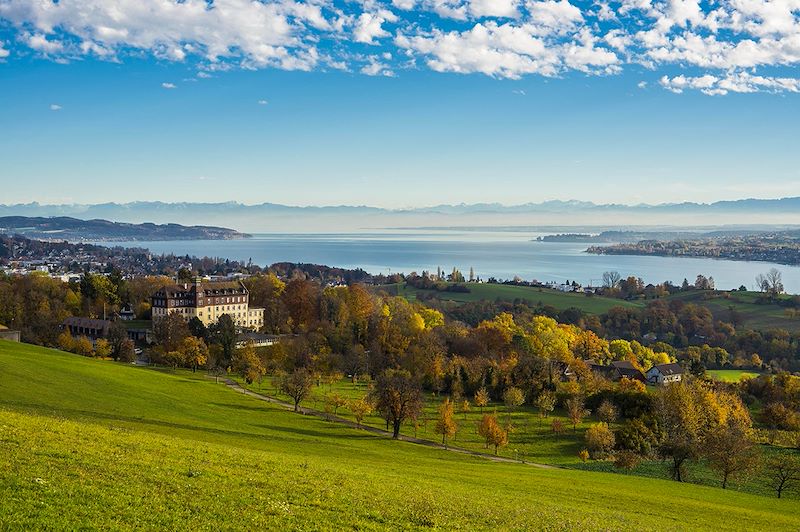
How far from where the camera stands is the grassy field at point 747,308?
10738cm

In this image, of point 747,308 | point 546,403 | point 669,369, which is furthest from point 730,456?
point 747,308

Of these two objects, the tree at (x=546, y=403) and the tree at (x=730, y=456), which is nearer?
the tree at (x=730, y=456)

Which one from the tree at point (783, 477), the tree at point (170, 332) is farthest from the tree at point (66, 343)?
the tree at point (783, 477)

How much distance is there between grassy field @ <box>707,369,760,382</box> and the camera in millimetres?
76125

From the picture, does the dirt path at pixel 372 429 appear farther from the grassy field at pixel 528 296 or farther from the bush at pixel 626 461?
the grassy field at pixel 528 296

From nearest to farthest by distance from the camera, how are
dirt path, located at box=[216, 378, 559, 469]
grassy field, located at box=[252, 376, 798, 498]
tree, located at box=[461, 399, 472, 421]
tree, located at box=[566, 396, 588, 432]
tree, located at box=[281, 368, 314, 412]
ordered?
grassy field, located at box=[252, 376, 798, 498], dirt path, located at box=[216, 378, 559, 469], tree, located at box=[281, 368, 314, 412], tree, located at box=[566, 396, 588, 432], tree, located at box=[461, 399, 472, 421]

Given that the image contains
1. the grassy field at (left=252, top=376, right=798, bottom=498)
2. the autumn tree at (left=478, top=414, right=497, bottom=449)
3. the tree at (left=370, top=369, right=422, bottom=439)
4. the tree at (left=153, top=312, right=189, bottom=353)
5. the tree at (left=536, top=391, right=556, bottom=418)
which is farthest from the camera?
the tree at (left=153, top=312, right=189, bottom=353)

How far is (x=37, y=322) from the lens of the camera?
69750mm

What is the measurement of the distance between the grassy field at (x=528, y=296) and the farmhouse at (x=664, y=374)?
4199 cm

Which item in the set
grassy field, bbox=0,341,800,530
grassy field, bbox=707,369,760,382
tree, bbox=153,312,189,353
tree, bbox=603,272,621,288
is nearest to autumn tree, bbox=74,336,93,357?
tree, bbox=153,312,189,353

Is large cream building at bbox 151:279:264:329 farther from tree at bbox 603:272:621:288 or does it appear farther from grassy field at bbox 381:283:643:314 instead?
tree at bbox 603:272:621:288

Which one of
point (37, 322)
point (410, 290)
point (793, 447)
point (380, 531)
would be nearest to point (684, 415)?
point (793, 447)

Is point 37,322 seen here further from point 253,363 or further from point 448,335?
point 448,335

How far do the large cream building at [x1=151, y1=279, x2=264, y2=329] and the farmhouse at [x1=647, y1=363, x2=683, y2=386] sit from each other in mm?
53826
